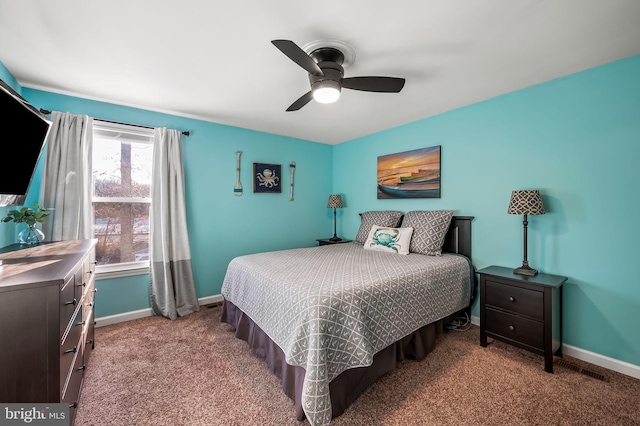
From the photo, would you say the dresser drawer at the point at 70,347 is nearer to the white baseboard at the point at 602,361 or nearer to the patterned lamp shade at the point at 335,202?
the patterned lamp shade at the point at 335,202

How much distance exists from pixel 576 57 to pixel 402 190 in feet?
6.56

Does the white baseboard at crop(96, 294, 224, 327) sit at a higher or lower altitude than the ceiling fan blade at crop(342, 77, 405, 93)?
lower

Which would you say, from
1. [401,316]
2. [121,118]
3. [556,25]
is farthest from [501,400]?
[121,118]

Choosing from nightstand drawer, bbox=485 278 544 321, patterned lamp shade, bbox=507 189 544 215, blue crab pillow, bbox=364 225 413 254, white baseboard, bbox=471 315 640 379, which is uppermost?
patterned lamp shade, bbox=507 189 544 215

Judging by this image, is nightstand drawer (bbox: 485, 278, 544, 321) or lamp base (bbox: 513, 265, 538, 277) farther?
lamp base (bbox: 513, 265, 538, 277)

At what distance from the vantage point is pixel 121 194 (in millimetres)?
Answer: 2996

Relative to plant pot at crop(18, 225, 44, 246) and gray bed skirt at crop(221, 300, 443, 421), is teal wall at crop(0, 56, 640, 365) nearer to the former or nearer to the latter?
plant pot at crop(18, 225, 44, 246)

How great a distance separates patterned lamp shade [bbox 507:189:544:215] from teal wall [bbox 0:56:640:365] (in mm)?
260

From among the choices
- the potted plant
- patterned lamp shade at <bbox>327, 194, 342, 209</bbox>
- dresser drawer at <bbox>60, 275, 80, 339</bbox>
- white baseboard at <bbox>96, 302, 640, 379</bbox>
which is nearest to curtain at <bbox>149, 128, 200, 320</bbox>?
white baseboard at <bbox>96, 302, 640, 379</bbox>

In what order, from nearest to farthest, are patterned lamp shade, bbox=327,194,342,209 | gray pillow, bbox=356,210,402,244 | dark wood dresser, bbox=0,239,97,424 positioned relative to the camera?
dark wood dresser, bbox=0,239,97,424, gray pillow, bbox=356,210,402,244, patterned lamp shade, bbox=327,194,342,209

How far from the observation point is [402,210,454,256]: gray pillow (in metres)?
2.86

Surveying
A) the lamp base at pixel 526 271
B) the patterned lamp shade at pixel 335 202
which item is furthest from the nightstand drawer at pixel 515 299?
the patterned lamp shade at pixel 335 202

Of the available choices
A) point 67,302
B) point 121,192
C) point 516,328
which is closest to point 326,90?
point 67,302

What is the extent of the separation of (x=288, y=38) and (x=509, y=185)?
8.06 feet
